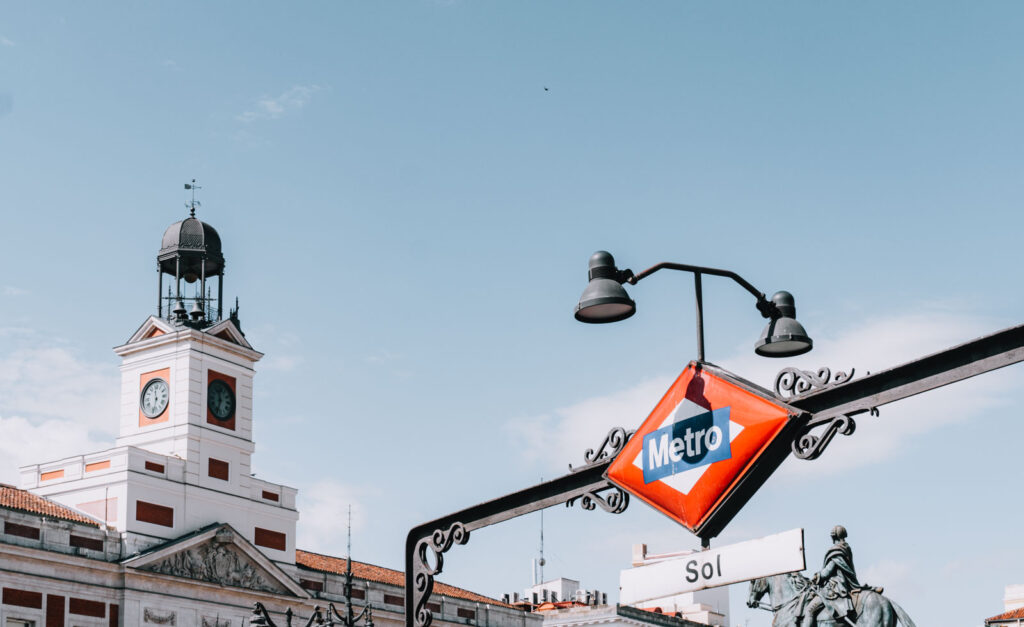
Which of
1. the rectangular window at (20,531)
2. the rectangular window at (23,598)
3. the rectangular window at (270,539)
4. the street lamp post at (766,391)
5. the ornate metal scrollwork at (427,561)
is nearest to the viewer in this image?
the street lamp post at (766,391)

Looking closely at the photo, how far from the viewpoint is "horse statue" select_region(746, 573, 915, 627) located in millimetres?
16578

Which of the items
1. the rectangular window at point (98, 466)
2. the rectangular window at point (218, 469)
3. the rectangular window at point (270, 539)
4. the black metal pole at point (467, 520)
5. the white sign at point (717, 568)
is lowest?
the white sign at point (717, 568)

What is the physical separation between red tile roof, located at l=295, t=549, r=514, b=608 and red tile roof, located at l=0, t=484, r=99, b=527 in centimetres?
1033

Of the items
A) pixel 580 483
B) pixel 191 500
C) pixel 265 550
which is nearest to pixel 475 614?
pixel 265 550

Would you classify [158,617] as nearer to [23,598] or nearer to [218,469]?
[23,598]

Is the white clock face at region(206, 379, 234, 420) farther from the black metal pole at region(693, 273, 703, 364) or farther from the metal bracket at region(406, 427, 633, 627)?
the black metal pole at region(693, 273, 703, 364)

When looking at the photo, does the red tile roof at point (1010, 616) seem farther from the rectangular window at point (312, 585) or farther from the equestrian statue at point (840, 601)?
the equestrian statue at point (840, 601)

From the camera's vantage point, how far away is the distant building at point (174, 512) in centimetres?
4166

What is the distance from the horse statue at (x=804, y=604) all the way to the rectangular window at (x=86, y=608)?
27.4 meters

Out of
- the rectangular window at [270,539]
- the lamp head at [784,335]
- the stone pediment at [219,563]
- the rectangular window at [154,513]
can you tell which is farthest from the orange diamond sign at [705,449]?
the rectangular window at [270,539]

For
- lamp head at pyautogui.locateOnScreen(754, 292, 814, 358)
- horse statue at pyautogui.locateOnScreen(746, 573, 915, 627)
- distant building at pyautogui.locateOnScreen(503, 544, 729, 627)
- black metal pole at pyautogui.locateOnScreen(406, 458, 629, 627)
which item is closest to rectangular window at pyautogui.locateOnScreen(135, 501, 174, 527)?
distant building at pyautogui.locateOnScreen(503, 544, 729, 627)

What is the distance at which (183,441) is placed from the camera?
47.4 metres

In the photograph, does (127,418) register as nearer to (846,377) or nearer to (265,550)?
(265,550)

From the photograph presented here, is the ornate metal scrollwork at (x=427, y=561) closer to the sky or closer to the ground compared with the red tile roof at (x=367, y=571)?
closer to the ground
